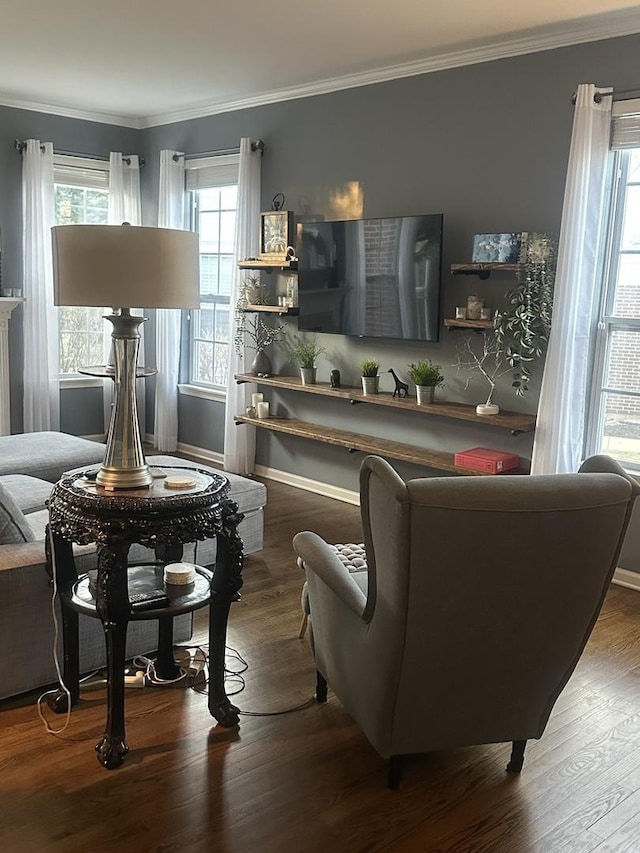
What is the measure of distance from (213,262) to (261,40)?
2246 mm

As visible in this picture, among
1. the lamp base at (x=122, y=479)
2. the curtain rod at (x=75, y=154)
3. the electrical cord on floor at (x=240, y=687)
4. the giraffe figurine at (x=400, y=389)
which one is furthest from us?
the curtain rod at (x=75, y=154)

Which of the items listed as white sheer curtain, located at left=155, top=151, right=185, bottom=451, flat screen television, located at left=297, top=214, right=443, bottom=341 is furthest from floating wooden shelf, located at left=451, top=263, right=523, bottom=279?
white sheer curtain, located at left=155, top=151, right=185, bottom=451

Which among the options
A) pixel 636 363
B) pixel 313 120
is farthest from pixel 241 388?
pixel 636 363

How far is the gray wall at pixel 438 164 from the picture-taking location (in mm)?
4184

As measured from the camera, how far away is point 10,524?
9.21ft

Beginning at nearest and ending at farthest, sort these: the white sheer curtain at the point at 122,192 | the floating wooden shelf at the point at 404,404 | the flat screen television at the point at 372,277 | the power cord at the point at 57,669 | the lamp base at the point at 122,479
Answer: the lamp base at the point at 122,479 < the power cord at the point at 57,669 < the floating wooden shelf at the point at 404,404 < the flat screen television at the point at 372,277 < the white sheer curtain at the point at 122,192

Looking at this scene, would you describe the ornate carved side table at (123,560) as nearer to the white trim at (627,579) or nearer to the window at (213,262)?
the white trim at (627,579)

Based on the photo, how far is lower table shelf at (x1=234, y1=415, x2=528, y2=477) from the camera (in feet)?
14.8

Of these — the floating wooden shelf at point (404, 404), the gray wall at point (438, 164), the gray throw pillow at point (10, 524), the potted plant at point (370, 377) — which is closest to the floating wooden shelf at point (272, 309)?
the gray wall at point (438, 164)

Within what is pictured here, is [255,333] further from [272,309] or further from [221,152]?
[221,152]

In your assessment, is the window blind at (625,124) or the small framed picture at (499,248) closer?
the window blind at (625,124)

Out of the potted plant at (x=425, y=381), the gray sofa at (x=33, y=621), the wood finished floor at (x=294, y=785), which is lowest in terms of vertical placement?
the wood finished floor at (x=294, y=785)

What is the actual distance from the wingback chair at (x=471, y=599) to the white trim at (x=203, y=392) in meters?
4.10

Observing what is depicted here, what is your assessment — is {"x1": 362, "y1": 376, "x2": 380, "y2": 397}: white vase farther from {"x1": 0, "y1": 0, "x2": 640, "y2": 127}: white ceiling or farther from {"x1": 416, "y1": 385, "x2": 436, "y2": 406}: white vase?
{"x1": 0, "y1": 0, "x2": 640, "y2": 127}: white ceiling
